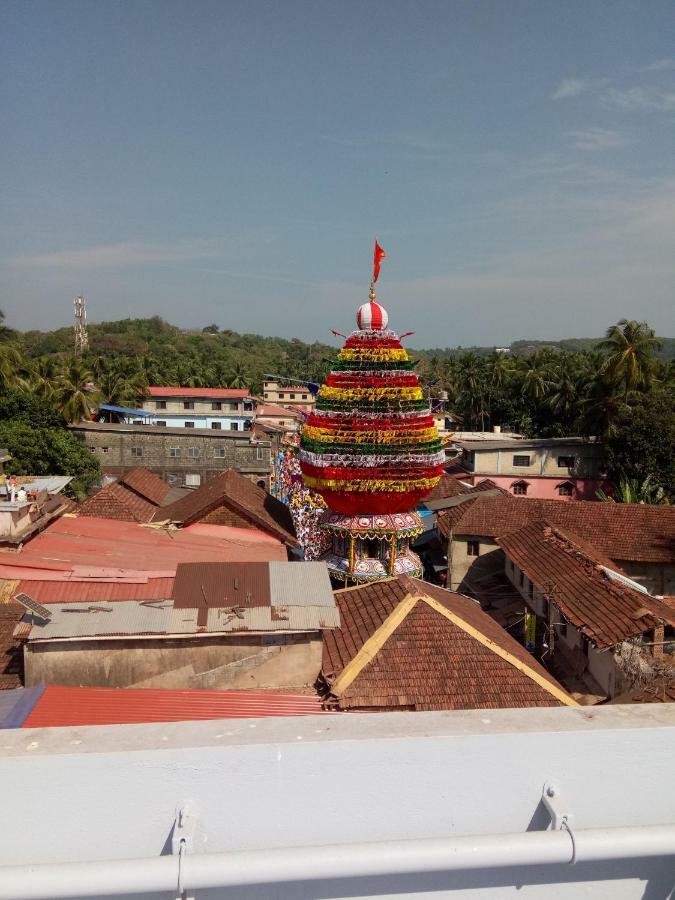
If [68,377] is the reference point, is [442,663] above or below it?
below

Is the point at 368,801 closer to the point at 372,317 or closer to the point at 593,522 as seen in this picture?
the point at 372,317

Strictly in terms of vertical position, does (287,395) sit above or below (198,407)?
above

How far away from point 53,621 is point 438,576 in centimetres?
1599

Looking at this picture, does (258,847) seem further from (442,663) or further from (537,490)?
(537,490)

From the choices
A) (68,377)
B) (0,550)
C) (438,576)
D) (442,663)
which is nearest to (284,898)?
(442,663)

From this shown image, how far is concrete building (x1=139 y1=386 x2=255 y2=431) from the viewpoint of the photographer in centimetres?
5062

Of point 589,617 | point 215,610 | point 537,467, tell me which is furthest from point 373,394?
point 537,467

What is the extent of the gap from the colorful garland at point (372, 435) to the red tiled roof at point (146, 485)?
952 cm

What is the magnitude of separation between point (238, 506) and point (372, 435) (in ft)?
15.5

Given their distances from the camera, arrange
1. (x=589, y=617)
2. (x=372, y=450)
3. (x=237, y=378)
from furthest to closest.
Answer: (x=237, y=378) < (x=372, y=450) < (x=589, y=617)

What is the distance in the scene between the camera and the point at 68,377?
39.9 meters

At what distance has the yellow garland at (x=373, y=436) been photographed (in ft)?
50.2

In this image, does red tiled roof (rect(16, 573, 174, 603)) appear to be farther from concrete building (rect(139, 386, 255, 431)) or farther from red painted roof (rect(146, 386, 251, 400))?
red painted roof (rect(146, 386, 251, 400))

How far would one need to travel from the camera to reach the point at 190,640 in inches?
301
